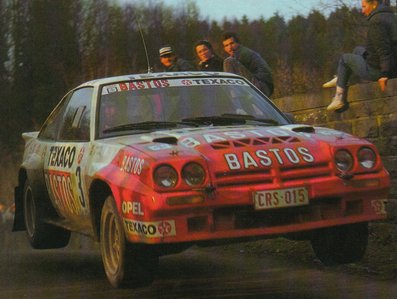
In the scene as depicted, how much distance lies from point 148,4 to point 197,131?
5805 centimetres

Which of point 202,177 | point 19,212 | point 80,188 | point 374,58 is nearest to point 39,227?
point 19,212

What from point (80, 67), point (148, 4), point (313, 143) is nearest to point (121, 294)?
point (313, 143)

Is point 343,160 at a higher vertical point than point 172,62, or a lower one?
lower

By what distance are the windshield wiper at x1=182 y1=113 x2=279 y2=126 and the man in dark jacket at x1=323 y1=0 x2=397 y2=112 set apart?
177cm

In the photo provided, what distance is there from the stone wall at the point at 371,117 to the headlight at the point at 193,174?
2.90 m

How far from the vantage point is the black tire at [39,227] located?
8250mm

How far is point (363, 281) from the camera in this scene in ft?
21.2

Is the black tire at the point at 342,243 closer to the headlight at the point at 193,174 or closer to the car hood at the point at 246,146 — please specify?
the car hood at the point at 246,146

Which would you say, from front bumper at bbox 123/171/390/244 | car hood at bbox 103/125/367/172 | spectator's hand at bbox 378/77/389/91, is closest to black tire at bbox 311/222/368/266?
front bumper at bbox 123/171/390/244

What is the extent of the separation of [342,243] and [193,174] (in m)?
1.56

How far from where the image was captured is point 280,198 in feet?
18.5

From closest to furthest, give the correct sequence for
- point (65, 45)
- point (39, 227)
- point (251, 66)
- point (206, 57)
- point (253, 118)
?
point (253, 118) → point (39, 227) → point (251, 66) → point (206, 57) → point (65, 45)

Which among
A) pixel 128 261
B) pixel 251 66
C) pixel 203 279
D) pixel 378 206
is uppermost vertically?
pixel 251 66

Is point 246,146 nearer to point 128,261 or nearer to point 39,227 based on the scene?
point 128,261
